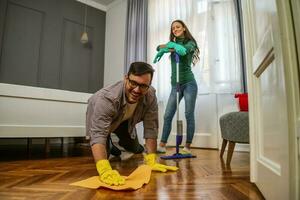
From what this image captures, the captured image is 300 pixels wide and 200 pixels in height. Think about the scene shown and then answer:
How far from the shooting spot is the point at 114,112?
1.23 metres

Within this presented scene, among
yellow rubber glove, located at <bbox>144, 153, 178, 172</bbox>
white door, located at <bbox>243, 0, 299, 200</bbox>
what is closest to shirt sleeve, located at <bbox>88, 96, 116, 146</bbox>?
yellow rubber glove, located at <bbox>144, 153, 178, 172</bbox>

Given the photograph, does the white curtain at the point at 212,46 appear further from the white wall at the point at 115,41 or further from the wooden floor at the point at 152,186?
the wooden floor at the point at 152,186

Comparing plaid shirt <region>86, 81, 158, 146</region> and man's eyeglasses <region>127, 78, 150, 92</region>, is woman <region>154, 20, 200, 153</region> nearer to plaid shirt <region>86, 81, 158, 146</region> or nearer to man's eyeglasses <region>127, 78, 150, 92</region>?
plaid shirt <region>86, 81, 158, 146</region>

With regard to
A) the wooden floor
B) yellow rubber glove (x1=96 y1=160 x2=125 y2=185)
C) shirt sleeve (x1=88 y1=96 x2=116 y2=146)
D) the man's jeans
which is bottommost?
the wooden floor

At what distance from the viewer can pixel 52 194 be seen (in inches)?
33.1

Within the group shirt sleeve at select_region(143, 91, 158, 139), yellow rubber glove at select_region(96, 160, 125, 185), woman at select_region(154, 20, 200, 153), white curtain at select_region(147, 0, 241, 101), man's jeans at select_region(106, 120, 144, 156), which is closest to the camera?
yellow rubber glove at select_region(96, 160, 125, 185)

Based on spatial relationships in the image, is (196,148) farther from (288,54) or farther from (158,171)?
(288,54)

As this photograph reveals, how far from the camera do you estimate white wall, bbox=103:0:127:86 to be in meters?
4.38

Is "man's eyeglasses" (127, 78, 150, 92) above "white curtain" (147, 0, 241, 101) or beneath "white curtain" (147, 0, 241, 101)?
beneath

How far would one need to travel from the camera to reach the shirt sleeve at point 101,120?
1110 millimetres

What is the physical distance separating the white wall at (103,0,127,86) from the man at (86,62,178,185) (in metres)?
2.92

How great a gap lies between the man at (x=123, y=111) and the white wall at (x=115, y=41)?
9.57 ft

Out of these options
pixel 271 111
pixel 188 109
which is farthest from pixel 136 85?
pixel 188 109

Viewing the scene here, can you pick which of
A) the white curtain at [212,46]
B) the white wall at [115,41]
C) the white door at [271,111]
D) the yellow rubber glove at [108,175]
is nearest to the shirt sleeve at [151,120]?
the yellow rubber glove at [108,175]
